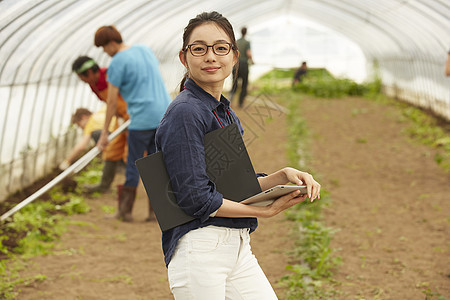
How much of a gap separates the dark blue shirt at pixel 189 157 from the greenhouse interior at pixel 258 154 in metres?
0.22

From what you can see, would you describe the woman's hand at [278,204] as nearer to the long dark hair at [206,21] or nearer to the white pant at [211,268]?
the white pant at [211,268]

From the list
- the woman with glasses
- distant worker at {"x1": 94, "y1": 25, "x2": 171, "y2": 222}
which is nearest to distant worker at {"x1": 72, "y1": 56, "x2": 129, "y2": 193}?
distant worker at {"x1": 94, "y1": 25, "x2": 171, "y2": 222}

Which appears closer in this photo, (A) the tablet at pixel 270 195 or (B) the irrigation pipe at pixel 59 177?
(A) the tablet at pixel 270 195

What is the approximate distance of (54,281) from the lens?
3748 millimetres

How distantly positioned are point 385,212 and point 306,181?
398 centimetres

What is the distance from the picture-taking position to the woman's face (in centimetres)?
168

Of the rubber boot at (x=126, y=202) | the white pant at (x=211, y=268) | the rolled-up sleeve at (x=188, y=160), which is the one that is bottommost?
the rubber boot at (x=126, y=202)

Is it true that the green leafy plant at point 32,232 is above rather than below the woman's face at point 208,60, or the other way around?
below

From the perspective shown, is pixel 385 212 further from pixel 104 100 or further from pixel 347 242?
pixel 104 100

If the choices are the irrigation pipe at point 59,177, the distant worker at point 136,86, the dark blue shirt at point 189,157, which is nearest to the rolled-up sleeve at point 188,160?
the dark blue shirt at point 189,157

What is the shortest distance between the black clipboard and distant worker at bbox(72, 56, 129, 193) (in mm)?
3728

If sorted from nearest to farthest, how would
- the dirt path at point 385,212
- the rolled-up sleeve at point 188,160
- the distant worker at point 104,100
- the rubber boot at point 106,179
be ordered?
the rolled-up sleeve at point 188,160 → the dirt path at point 385,212 → the distant worker at point 104,100 → the rubber boot at point 106,179

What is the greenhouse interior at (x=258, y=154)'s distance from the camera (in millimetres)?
3730

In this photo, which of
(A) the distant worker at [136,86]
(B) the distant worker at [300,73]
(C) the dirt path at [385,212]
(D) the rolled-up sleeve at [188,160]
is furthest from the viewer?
(B) the distant worker at [300,73]
